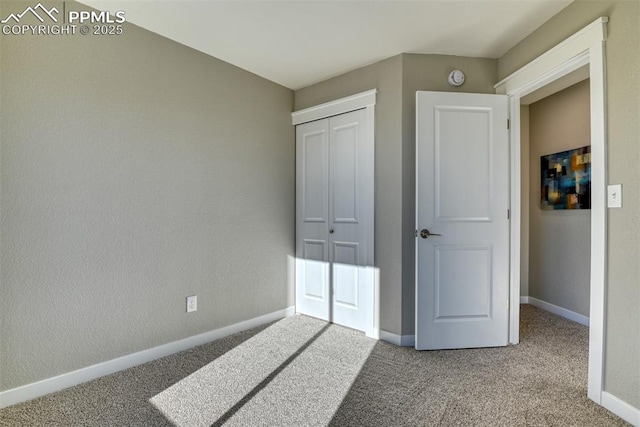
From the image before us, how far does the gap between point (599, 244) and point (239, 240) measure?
253 cm

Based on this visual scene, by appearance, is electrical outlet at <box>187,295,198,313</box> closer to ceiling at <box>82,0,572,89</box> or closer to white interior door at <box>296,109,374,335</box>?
white interior door at <box>296,109,374,335</box>

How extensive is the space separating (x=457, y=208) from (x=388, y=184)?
57 centimetres

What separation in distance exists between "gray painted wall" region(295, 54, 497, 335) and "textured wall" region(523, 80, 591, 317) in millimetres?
1248

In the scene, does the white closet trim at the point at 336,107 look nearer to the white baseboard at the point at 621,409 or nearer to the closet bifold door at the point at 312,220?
the closet bifold door at the point at 312,220

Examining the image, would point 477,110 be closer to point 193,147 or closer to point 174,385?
point 193,147

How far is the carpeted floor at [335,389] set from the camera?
1722 millimetres

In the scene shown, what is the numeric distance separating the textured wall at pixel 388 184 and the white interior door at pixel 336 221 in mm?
97

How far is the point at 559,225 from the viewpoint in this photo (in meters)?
3.52

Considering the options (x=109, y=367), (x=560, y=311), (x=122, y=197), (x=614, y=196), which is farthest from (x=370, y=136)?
(x=560, y=311)

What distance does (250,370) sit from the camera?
2242 mm

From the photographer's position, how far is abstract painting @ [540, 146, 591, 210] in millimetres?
3191

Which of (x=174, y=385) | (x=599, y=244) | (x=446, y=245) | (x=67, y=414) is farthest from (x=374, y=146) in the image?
(x=67, y=414)

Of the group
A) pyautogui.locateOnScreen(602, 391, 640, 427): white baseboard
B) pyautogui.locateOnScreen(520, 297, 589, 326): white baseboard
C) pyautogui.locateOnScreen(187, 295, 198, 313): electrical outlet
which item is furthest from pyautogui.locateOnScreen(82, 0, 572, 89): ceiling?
pyautogui.locateOnScreen(520, 297, 589, 326): white baseboard

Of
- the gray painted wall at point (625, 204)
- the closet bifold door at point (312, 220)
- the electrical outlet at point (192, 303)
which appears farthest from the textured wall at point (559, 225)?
the electrical outlet at point (192, 303)
